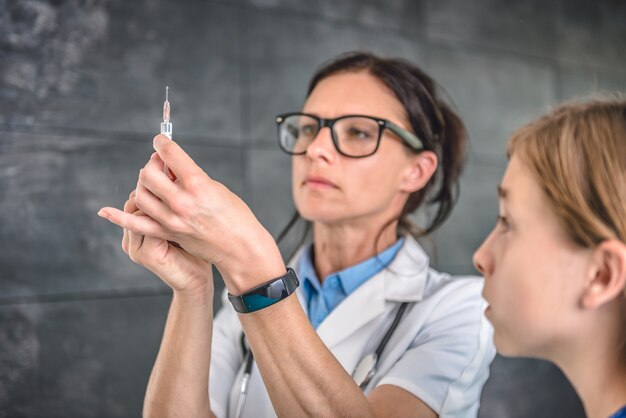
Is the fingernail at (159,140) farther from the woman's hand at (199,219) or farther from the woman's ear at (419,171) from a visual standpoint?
the woman's ear at (419,171)

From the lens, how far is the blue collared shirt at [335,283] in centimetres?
109

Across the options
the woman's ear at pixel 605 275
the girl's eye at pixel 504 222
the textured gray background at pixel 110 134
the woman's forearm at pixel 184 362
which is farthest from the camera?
the textured gray background at pixel 110 134

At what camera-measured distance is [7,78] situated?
4.67 ft

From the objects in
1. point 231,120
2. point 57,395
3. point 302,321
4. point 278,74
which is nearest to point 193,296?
point 302,321

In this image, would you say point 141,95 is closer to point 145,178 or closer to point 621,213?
point 145,178

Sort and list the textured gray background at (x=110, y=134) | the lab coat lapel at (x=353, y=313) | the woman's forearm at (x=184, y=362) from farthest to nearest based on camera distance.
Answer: the textured gray background at (x=110, y=134)
the lab coat lapel at (x=353, y=313)
the woman's forearm at (x=184, y=362)

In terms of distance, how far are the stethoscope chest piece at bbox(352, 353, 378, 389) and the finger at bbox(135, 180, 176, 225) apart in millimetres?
434

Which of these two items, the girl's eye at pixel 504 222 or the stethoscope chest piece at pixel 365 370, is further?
the stethoscope chest piece at pixel 365 370

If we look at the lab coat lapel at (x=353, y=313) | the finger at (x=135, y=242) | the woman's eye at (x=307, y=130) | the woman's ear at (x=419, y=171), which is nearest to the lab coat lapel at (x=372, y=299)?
the lab coat lapel at (x=353, y=313)

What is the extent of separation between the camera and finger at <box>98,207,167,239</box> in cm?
64

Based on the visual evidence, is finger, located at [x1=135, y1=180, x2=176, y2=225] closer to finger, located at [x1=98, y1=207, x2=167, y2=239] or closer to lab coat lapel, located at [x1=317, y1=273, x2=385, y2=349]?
finger, located at [x1=98, y1=207, x2=167, y2=239]

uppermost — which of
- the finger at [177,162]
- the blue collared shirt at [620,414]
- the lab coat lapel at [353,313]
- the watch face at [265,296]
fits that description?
the finger at [177,162]

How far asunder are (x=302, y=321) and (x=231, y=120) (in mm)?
1179

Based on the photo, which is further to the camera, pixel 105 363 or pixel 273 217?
pixel 273 217
